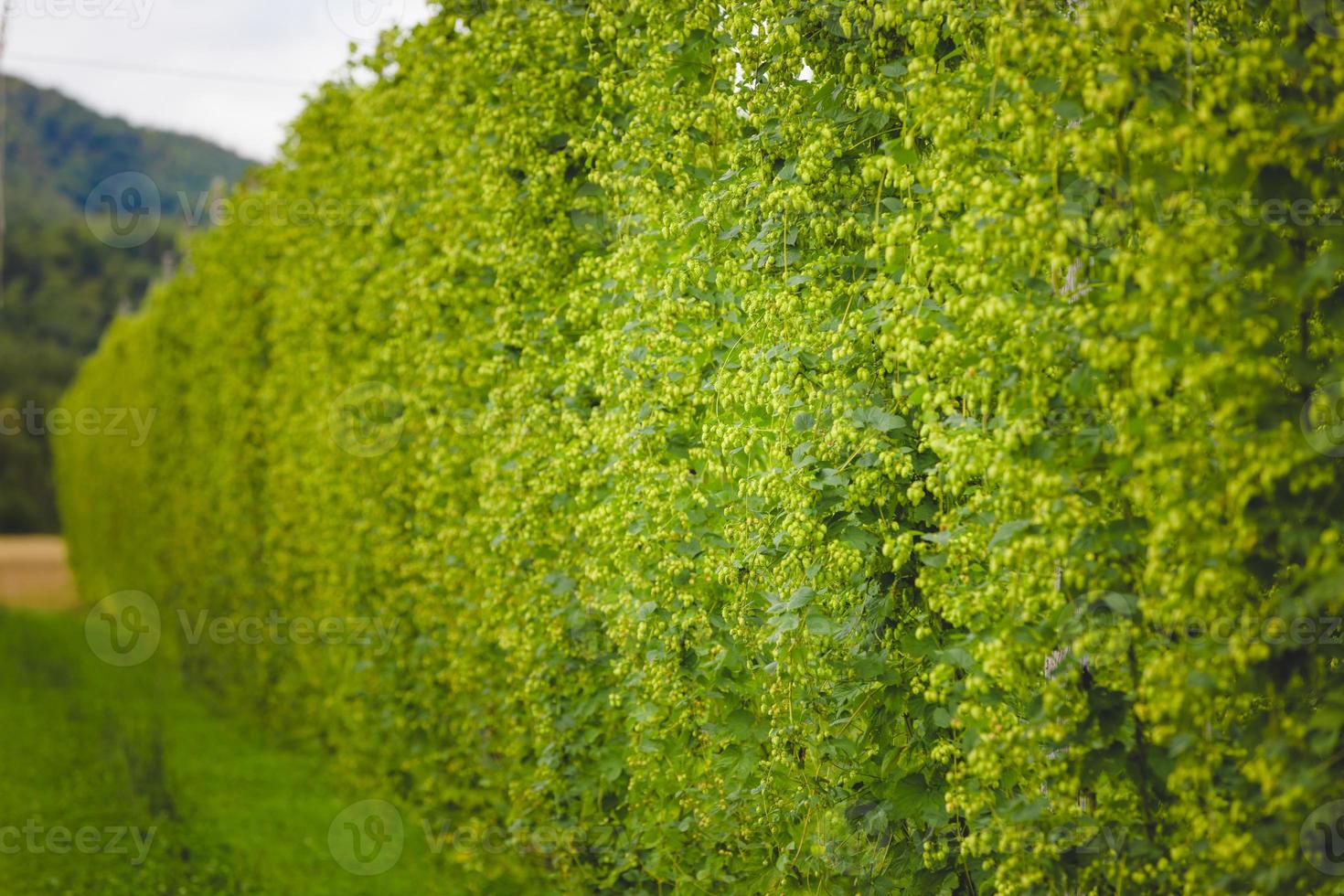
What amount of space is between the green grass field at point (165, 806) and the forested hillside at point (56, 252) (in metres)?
31.9

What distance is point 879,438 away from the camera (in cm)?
316

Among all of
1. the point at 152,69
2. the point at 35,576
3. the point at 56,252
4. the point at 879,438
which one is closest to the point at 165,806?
the point at 879,438

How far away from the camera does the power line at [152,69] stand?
13242mm

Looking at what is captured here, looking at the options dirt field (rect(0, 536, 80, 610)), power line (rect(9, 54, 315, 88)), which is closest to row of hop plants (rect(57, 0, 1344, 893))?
power line (rect(9, 54, 315, 88))

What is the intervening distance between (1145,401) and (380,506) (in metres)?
5.61

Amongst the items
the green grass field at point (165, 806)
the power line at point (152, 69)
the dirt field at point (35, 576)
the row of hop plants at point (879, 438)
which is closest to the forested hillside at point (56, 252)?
the dirt field at point (35, 576)

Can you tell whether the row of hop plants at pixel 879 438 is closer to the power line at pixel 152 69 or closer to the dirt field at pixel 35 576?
the power line at pixel 152 69

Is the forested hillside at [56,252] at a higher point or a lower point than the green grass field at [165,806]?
higher

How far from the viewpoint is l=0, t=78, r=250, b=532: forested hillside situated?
46125mm

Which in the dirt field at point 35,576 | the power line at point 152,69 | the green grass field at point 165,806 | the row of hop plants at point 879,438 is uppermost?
the power line at point 152,69

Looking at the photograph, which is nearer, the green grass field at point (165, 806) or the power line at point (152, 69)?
the green grass field at point (165, 806)

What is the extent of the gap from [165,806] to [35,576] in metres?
31.3

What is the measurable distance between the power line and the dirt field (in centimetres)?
1492

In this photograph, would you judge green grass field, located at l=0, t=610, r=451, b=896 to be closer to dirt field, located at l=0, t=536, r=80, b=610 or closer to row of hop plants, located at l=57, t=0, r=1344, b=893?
row of hop plants, located at l=57, t=0, r=1344, b=893
